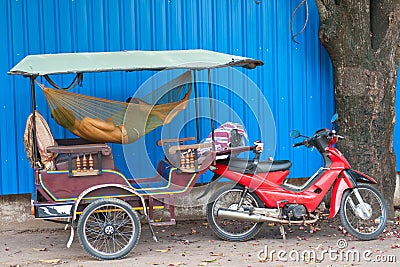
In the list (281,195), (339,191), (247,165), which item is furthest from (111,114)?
(339,191)

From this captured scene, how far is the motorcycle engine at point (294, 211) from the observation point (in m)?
6.94

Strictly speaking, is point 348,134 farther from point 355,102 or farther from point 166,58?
point 166,58

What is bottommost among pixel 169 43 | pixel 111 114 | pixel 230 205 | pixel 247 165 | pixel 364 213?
pixel 364 213

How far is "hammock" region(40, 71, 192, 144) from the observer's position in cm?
667

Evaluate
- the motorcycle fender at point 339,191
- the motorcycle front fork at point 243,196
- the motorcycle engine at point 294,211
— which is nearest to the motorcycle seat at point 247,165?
the motorcycle front fork at point 243,196

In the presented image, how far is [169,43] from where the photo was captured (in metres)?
7.97

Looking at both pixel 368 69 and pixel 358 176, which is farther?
pixel 368 69

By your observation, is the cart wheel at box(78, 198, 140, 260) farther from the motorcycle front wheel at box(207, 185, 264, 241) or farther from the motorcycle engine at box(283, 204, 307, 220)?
the motorcycle engine at box(283, 204, 307, 220)

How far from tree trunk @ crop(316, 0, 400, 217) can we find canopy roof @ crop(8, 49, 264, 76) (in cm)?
159

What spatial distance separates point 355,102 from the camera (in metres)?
7.77

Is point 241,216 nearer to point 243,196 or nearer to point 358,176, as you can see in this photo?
point 243,196

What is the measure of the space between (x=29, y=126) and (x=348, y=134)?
3676mm

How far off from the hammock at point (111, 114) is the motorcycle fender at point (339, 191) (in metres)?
1.87

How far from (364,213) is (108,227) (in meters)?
2.71
